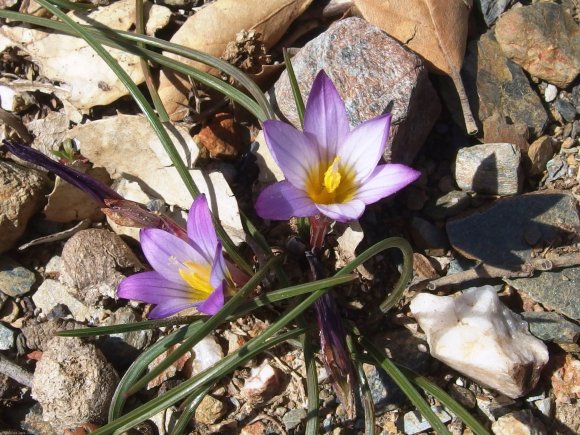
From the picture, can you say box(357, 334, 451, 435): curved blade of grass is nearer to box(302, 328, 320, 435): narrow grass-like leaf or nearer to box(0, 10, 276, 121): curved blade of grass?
box(302, 328, 320, 435): narrow grass-like leaf

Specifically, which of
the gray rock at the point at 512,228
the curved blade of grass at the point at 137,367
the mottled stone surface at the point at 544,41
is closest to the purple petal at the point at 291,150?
the curved blade of grass at the point at 137,367

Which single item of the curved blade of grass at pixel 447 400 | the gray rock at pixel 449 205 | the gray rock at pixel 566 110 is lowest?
the curved blade of grass at pixel 447 400

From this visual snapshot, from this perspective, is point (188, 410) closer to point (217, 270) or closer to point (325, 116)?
point (217, 270)

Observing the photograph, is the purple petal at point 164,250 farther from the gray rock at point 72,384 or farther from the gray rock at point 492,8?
the gray rock at point 492,8

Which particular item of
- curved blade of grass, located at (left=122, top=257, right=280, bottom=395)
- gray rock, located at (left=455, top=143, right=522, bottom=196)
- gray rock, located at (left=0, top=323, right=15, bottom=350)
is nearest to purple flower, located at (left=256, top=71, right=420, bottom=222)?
curved blade of grass, located at (left=122, top=257, right=280, bottom=395)

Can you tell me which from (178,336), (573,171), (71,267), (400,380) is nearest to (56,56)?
(71,267)

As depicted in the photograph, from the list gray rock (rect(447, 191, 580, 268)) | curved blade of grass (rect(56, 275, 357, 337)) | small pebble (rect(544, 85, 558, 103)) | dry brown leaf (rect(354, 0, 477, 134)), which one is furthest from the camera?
small pebble (rect(544, 85, 558, 103))
